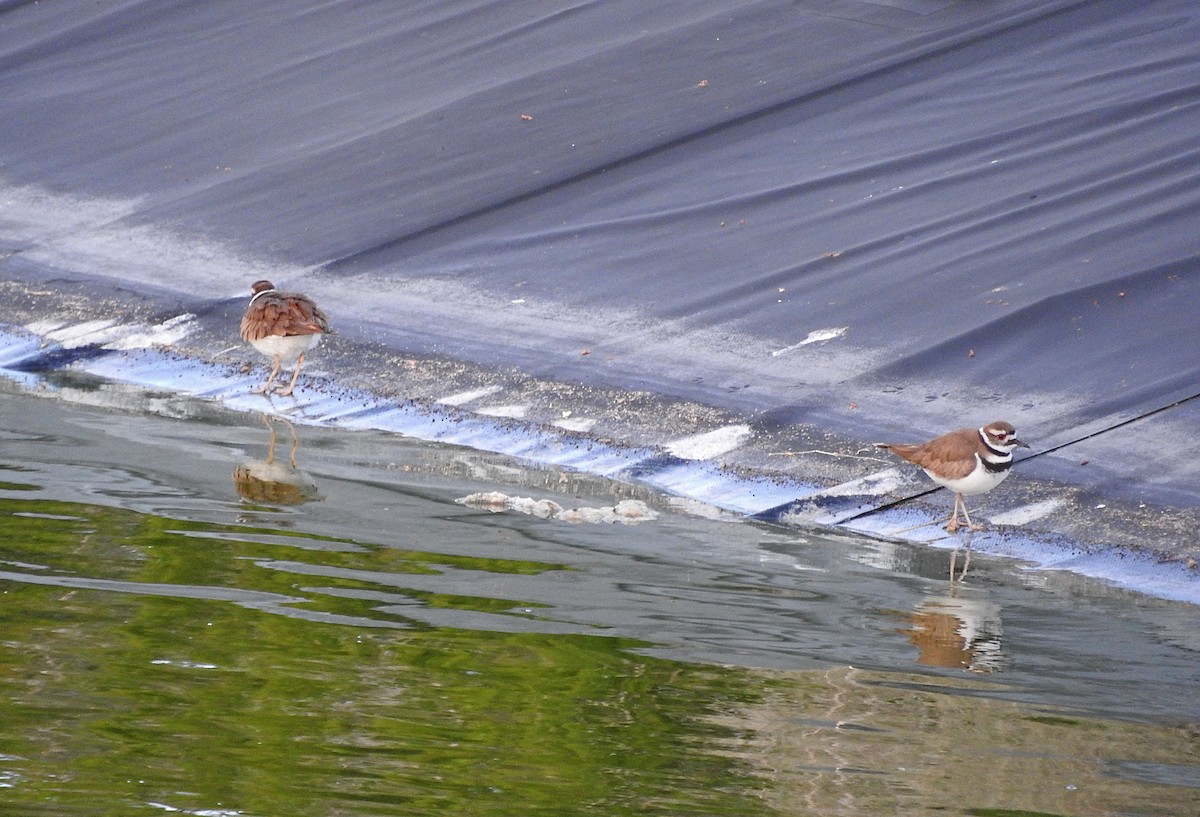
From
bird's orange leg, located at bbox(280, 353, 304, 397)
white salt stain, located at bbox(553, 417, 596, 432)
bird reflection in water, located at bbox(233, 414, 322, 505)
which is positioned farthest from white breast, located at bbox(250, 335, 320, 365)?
white salt stain, located at bbox(553, 417, 596, 432)

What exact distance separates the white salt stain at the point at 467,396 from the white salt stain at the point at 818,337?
5.42 feet

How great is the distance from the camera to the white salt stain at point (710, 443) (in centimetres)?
949

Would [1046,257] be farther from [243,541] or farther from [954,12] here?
[243,541]

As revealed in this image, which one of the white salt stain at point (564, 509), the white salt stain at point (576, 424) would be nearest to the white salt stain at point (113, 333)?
the white salt stain at point (576, 424)

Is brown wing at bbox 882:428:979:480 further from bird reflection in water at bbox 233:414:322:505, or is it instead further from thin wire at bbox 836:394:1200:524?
bird reflection in water at bbox 233:414:322:505

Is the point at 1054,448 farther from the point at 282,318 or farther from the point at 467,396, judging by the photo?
the point at 282,318

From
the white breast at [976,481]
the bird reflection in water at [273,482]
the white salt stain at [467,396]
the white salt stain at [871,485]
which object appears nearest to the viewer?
the white breast at [976,481]

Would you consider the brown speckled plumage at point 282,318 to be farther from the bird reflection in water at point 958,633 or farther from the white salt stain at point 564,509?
the bird reflection in water at point 958,633

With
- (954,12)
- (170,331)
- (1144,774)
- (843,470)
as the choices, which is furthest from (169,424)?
(954,12)

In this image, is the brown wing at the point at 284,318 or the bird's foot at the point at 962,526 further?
the brown wing at the point at 284,318

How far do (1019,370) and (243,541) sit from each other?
4.47 metres

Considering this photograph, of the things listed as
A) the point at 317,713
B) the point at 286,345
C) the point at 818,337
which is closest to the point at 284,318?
the point at 286,345

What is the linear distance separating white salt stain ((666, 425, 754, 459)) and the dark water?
0.54m

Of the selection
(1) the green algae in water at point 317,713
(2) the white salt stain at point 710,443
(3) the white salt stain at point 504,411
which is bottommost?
(1) the green algae in water at point 317,713
